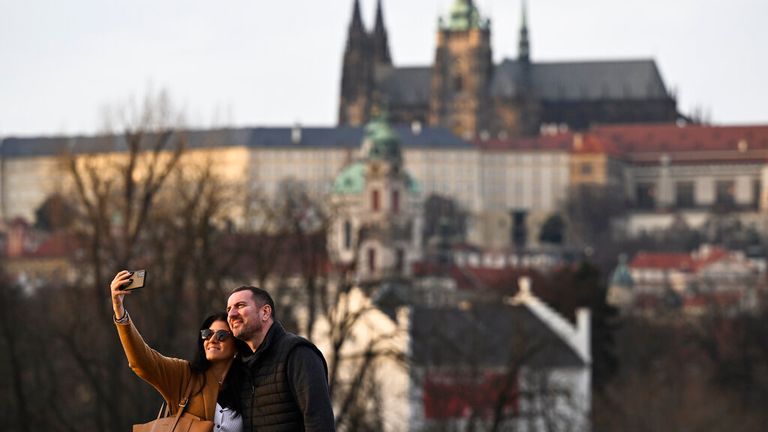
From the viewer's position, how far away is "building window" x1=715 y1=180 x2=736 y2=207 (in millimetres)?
195375

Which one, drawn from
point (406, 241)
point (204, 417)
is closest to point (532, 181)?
point (406, 241)

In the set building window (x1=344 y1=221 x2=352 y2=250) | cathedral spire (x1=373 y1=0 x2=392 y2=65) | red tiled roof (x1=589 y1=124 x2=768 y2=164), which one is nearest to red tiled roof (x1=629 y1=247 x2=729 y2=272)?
red tiled roof (x1=589 y1=124 x2=768 y2=164)

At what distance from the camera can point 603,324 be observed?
2581 inches

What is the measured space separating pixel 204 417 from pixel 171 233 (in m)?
24.2

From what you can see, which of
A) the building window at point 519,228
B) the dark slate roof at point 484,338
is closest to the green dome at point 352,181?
the dark slate roof at point 484,338

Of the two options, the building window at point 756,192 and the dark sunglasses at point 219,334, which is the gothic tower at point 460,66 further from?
the dark sunglasses at point 219,334

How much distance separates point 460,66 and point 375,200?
318ft

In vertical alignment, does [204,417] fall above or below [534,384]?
above

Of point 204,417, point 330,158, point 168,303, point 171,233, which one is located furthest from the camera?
point 330,158

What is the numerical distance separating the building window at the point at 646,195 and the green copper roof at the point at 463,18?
17.2m

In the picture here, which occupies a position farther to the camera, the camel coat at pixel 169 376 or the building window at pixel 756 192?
the building window at pixel 756 192

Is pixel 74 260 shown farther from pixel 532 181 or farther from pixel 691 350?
pixel 532 181

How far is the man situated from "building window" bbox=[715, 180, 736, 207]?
18723 centimetres

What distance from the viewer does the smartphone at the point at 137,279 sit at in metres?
8.24
